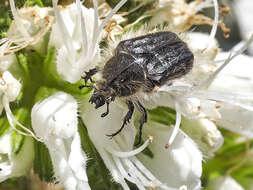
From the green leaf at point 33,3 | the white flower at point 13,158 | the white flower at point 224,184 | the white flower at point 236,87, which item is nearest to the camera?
the white flower at point 13,158

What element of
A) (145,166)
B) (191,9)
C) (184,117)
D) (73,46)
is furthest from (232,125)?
(73,46)

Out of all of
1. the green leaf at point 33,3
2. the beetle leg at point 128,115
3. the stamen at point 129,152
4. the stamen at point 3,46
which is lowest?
the stamen at point 129,152

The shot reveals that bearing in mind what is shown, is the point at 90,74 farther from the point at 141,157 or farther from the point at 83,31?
the point at 141,157

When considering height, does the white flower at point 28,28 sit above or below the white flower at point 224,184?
above

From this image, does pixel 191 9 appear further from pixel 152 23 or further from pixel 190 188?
pixel 190 188

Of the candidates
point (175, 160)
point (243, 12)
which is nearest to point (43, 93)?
point (175, 160)

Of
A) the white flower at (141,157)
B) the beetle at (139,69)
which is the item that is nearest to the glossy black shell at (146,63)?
the beetle at (139,69)

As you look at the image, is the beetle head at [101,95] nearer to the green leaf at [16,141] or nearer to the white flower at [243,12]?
the green leaf at [16,141]
